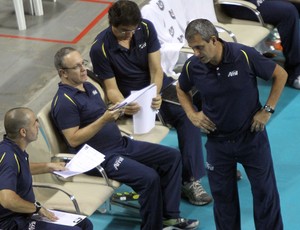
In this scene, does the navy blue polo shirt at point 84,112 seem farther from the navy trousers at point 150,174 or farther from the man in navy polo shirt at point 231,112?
the man in navy polo shirt at point 231,112

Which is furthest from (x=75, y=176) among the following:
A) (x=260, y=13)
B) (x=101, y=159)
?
(x=260, y=13)

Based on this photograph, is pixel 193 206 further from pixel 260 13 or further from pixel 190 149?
pixel 260 13

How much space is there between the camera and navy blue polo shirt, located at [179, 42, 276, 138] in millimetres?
5086

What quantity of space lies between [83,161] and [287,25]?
3.61 m

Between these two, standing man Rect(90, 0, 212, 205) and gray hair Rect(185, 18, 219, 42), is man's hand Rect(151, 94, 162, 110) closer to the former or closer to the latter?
standing man Rect(90, 0, 212, 205)

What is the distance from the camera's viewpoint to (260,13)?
27.5ft

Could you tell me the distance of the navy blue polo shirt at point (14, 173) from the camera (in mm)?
4867

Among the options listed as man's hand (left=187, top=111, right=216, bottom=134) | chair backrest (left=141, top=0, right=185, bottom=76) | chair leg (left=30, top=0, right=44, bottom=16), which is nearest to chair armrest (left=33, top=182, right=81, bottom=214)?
man's hand (left=187, top=111, right=216, bottom=134)

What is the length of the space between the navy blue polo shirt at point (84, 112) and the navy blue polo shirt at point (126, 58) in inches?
16.9

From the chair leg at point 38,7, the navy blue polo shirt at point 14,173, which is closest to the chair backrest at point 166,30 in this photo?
the navy blue polo shirt at point 14,173

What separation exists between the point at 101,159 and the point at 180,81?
848 mm

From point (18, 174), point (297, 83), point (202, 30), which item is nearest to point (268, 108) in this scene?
point (202, 30)

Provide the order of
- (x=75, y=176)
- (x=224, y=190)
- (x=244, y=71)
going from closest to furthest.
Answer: (x=244, y=71)
(x=224, y=190)
(x=75, y=176)

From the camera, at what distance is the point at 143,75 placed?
256 inches
